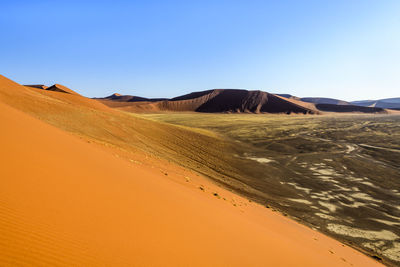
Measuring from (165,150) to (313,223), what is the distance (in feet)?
39.3

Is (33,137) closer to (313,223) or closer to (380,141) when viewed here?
(313,223)

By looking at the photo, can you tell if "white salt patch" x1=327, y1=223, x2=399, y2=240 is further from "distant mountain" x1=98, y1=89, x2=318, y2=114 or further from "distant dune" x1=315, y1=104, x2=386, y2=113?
"distant dune" x1=315, y1=104, x2=386, y2=113

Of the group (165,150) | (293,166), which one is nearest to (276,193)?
(293,166)

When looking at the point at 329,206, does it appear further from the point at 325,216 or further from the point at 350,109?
the point at 350,109

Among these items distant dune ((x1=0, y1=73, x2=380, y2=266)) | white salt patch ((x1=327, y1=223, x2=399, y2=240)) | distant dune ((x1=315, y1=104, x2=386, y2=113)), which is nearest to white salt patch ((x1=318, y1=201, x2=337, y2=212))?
white salt patch ((x1=327, y1=223, x2=399, y2=240))

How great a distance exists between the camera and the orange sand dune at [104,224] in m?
2.58

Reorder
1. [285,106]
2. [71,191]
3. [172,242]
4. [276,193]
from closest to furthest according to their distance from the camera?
[172,242] < [71,191] < [276,193] < [285,106]

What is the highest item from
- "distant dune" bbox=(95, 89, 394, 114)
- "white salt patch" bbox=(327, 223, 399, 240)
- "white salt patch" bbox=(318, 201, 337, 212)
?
"distant dune" bbox=(95, 89, 394, 114)

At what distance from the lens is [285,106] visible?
A: 9881 centimetres

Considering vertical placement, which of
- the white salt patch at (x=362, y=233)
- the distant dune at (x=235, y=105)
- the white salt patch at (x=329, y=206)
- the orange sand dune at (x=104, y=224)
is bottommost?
the white salt patch at (x=362, y=233)

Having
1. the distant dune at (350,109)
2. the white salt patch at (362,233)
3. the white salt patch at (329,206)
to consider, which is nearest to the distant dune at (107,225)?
the white salt patch at (362,233)

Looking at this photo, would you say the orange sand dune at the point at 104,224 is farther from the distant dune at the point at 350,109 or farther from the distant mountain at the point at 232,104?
the distant dune at the point at 350,109

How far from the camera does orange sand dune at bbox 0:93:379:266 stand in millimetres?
2580

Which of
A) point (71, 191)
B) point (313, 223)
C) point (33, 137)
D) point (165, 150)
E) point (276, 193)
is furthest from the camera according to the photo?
point (165, 150)
